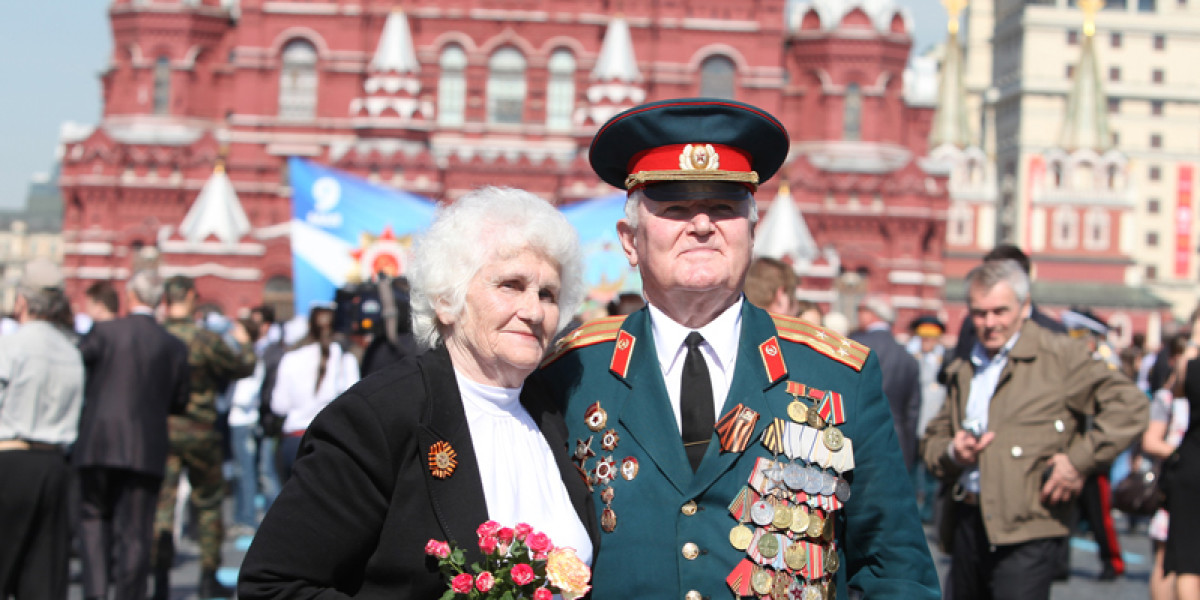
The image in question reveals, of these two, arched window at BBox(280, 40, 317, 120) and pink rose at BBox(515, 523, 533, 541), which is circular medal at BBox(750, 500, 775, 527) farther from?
arched window at BBox(280, 40, 317, 120)

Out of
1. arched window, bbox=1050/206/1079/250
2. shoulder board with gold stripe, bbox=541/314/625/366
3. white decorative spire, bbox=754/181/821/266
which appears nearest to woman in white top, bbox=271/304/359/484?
shoulder board with gold stripe, bbox=541/314/625/366

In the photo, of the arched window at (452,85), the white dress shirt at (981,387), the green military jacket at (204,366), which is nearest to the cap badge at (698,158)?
the white dress shirt at (981,387)

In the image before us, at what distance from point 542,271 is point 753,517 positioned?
0.71m

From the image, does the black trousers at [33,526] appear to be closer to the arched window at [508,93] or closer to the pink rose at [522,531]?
the pink rose at [522,531]

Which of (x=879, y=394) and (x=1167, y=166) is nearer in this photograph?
(x=879, y=394)

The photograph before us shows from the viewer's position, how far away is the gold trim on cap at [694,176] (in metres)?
3.01

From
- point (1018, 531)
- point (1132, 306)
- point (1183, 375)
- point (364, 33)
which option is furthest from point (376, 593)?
point (1132, 306)

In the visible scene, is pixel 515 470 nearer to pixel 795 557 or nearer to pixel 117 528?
pixel 795 557

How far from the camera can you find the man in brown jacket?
16.9 feet

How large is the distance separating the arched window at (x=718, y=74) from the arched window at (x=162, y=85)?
47.1 feet

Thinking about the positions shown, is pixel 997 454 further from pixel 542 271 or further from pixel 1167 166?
pixel 1167 166

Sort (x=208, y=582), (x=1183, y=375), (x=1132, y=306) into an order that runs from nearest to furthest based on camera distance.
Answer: (x=1183, y=375)
(x=208, y=582)
(x=1132, y=306)

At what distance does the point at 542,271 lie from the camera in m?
2.93

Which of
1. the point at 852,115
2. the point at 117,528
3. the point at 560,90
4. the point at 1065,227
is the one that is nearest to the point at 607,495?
the point at 117,528
